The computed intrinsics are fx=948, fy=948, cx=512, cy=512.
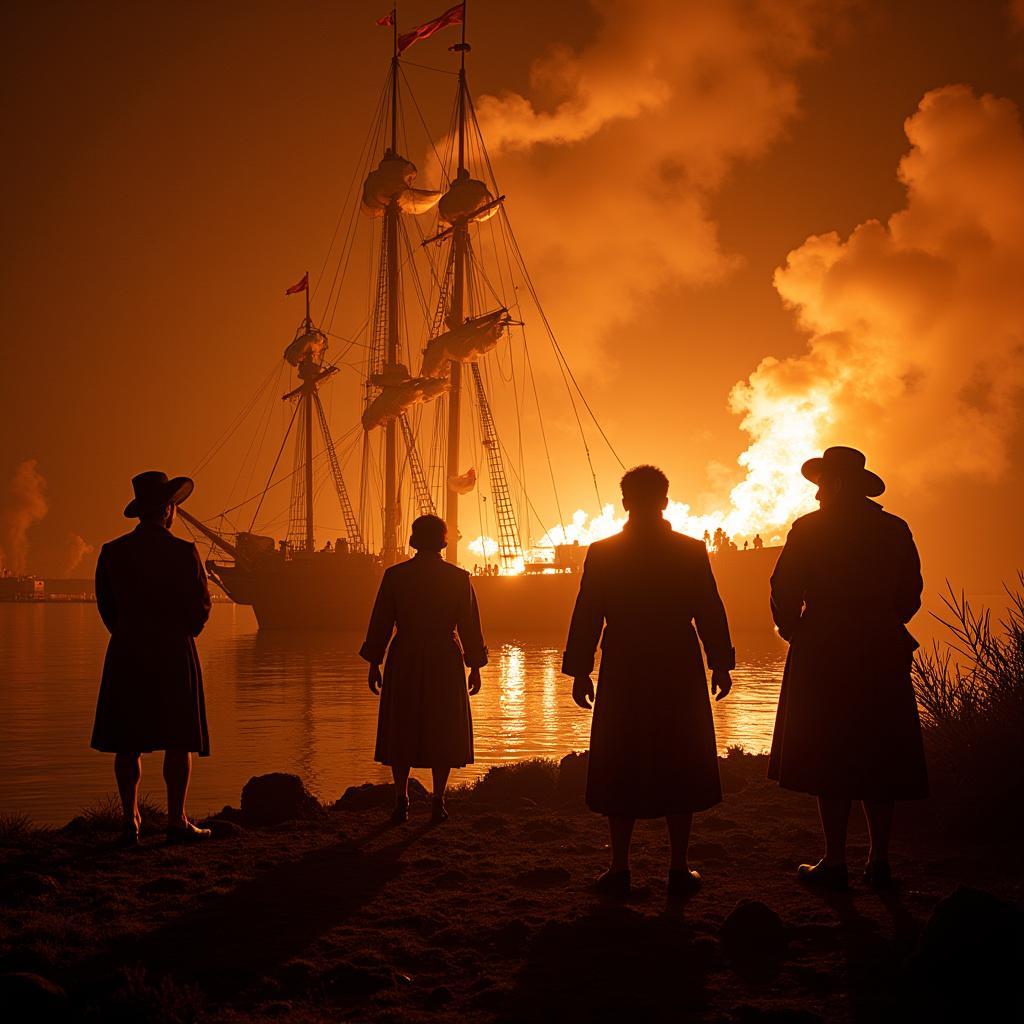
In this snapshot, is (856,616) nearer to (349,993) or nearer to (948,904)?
(948,904)

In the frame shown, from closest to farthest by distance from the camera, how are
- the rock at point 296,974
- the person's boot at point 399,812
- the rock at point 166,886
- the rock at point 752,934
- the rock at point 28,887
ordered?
1. the rock at point 296,974
2. the rock at point 752,934
3. the rock at point 28,887
4. the rock at point 166,886
5. the person's boot at point 399,812

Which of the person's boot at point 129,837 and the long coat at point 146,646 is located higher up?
the long coat at point 146,646

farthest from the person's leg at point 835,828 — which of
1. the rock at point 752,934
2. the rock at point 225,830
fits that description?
the rock at point 225,830

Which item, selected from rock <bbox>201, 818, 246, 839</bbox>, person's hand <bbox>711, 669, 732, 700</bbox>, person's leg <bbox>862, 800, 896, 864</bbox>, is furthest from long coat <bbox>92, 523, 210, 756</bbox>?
person's leg <bbox>862, 800, 896, 864</bbox>

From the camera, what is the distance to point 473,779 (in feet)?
43.5

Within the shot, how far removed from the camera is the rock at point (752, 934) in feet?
13.6

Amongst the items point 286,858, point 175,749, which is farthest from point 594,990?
point 175,749

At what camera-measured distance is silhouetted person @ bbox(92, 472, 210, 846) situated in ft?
20.5

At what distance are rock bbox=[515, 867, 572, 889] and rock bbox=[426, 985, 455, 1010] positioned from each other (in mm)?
1690

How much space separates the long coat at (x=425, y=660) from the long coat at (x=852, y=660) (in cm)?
261

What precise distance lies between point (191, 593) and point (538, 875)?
291cm

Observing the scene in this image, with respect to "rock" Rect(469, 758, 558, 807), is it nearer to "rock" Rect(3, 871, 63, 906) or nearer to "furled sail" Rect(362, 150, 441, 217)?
"rock" Rect(3, 871, 63, 906)

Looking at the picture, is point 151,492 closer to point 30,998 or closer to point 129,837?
point 129,837

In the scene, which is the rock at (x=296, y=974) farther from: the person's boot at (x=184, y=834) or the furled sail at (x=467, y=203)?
the furled sail at (x=467, y=203)
